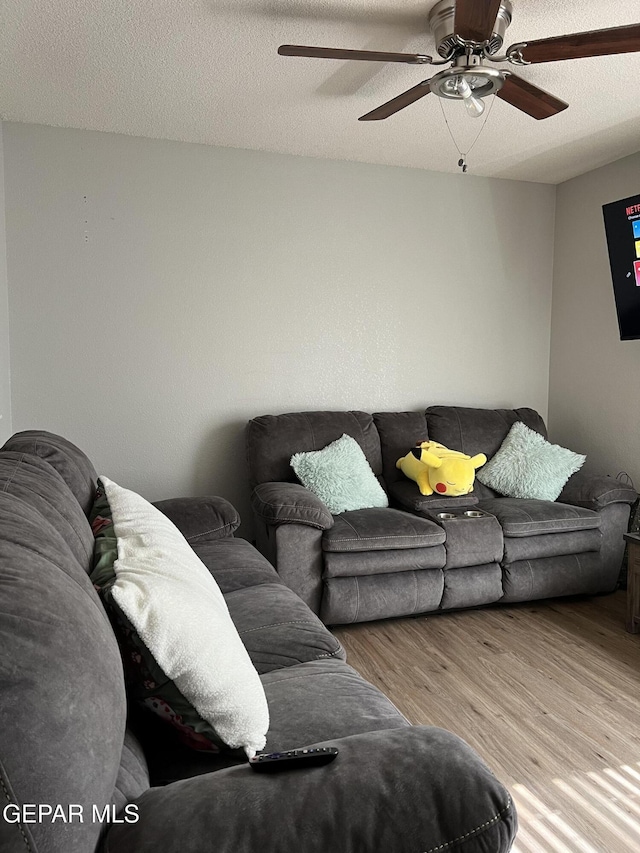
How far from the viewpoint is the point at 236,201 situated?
12.5ft

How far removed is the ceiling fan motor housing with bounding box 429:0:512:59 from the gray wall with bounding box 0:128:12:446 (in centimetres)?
235

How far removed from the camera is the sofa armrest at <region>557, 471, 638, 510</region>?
3.55 meters

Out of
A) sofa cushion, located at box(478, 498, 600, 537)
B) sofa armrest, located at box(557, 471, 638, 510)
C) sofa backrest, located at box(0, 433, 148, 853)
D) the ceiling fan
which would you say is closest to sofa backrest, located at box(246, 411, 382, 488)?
sofa cushion, located at box(478, 498, 600, 537)

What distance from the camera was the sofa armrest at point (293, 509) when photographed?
10.00 feet

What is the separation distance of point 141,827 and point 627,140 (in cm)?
399

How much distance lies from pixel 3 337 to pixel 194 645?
274 cm

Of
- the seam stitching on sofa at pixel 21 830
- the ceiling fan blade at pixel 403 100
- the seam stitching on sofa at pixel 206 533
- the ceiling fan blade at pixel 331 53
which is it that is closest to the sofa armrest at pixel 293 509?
A: the seam stitching on sofa at pixel 206 533

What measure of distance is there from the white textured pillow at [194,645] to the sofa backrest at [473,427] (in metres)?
2.79

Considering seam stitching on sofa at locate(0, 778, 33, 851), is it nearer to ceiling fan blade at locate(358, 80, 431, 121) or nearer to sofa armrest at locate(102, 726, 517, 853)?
sofa armrest at locate(102, 726, 517, 853)

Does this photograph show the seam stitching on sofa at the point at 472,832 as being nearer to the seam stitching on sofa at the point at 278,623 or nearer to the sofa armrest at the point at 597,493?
the seam stitching on sofa at the point at 278,623

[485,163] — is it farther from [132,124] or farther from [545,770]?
[545,770]

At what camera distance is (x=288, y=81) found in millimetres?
2824

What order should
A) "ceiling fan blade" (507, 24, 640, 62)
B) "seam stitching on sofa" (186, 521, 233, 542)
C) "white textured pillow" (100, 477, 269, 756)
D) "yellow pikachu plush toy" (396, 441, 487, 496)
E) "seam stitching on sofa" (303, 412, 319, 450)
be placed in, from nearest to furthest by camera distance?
1. "white textured pillow" (100, 477, 269, 756)
2. "ceiling fan blade" (507, 24, 640, 62)
3. "seam stitching on sofa" (186, 521, 233, 542)
4. "yellow pikachu plush toy" (396, 441, 487, 496)
5. "seam stitching on sofa" (303, 412, 319, 450)

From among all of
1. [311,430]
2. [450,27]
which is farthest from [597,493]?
[450,27]
